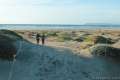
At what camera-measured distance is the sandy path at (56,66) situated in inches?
886

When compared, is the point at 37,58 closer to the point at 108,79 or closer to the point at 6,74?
the point at 6,74

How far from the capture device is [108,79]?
76.4 feet

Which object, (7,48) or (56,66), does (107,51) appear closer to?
(56,66)

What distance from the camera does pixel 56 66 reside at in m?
24.2

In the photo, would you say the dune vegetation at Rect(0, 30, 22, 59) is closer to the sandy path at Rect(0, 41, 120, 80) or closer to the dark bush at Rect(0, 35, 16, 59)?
the dark bush at Rect(0, 35, 16, 59)

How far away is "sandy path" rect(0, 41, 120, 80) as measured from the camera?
2250 centimetres

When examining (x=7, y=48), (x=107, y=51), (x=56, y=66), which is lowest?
(x=56, y=66)

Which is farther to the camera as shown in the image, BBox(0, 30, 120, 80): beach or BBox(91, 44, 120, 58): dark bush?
BBox(91, 44, 120, 58): dark bush

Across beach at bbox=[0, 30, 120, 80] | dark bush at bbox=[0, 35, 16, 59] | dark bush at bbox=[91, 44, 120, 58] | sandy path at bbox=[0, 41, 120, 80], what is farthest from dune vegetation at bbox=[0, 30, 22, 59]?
dark bush at bbox=[91, 44, 120, 58]

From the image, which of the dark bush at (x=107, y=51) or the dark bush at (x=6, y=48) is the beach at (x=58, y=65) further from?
the dark bush at (x=6, y=48)

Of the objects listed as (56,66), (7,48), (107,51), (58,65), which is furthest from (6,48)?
(107,51)

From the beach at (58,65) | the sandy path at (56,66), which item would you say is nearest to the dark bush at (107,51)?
the beach at (58,65)

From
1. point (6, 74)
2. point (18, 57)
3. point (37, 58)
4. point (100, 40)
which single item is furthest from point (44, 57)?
point (100, 40)

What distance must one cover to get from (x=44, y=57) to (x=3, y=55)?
3.46 meters
